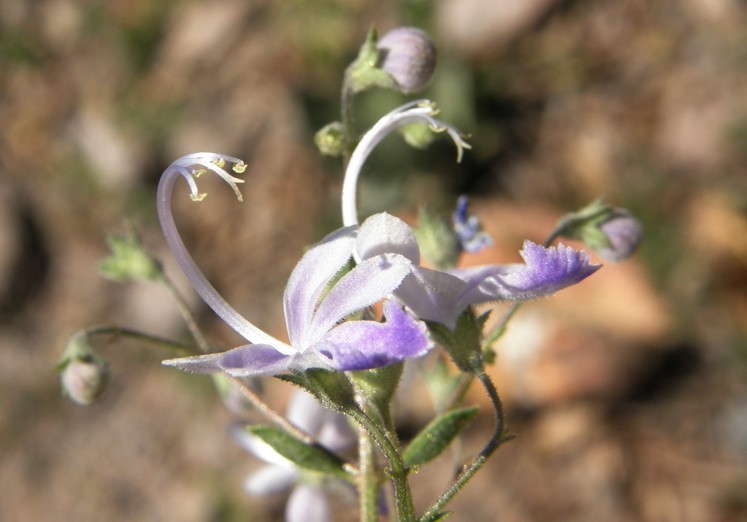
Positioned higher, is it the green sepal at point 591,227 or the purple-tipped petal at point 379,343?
the green sepal at point 591,227

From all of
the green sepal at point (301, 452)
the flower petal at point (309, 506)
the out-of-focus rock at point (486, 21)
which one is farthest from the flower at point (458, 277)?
the out-of-focus rock at point (486, 21)

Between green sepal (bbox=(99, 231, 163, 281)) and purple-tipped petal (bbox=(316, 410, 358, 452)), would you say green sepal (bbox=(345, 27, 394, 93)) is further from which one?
purple-tipped petal (bbox=(316, 410, 358, 452))

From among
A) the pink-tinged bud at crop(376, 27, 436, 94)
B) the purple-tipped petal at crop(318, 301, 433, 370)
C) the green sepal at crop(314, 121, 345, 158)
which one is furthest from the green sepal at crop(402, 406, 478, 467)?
the pink-tinged bud at crop(376, 27, 436, 94)

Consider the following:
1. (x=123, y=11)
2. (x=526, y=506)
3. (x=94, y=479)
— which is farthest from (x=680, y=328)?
(x=123, y=11)

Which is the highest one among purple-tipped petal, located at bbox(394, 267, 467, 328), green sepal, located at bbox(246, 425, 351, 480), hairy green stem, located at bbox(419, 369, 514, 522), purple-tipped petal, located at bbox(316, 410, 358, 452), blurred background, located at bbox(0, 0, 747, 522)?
blurred background, located at bbox(0, 0, 747, 522)

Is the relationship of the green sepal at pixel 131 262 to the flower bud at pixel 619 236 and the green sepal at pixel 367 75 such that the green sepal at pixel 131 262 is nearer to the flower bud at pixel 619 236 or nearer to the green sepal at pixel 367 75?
the green sepal at pixel 367 75

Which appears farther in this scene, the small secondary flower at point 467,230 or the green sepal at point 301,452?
the small secondary flower at point 467,230
